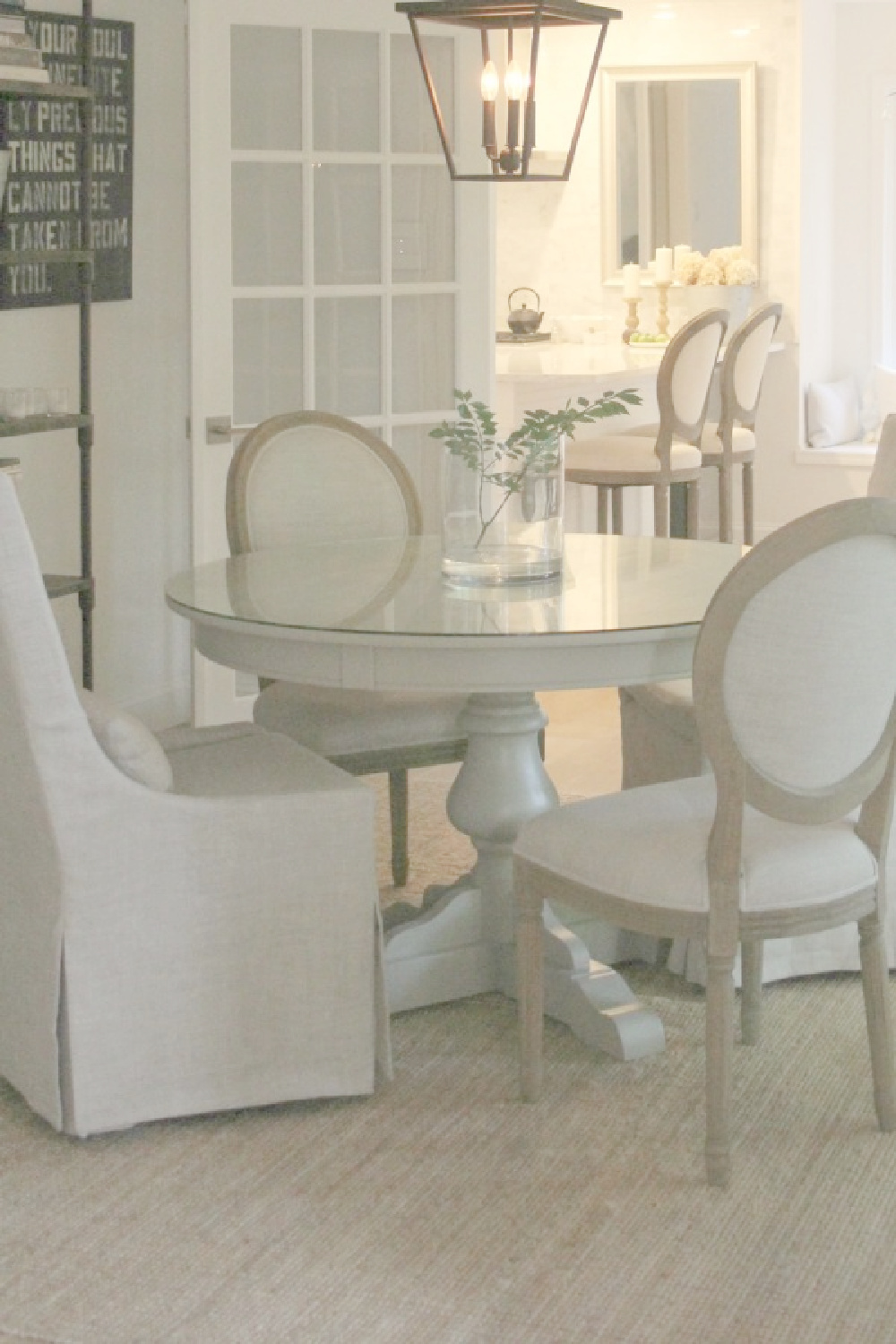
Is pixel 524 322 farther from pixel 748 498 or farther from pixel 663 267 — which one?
pixel 748 498

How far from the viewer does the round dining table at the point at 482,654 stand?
9.09 ft

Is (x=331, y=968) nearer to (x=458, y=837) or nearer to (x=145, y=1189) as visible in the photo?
(x=145, y=1189)

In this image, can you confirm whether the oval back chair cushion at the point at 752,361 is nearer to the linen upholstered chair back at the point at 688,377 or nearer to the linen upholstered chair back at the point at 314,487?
the linen upholstered chair back at the point at 688,377

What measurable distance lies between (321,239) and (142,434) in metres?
0.69

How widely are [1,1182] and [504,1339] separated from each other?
0.80 m

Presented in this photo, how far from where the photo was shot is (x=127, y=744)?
8.81ft

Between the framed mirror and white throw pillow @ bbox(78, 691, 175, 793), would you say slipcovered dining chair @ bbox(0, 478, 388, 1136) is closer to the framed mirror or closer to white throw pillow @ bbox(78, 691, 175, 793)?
white throw pillow @ bbox(78, 691, 175, 793)

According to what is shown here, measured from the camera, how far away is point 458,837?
421cm

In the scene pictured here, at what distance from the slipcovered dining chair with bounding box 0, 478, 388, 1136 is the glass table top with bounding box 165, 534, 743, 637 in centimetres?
27

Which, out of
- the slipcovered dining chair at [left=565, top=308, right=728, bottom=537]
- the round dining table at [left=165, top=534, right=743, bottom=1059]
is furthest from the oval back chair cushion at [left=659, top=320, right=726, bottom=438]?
the round dining table at [left=165, top=534, right=743, bottom=1059]

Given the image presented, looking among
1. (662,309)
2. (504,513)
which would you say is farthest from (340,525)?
(662,309)

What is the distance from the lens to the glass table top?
2838 mm

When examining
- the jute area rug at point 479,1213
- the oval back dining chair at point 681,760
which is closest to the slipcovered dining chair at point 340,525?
the oval back dining chair at point 681,760

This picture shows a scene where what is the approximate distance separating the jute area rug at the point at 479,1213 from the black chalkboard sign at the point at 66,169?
2.25 m
